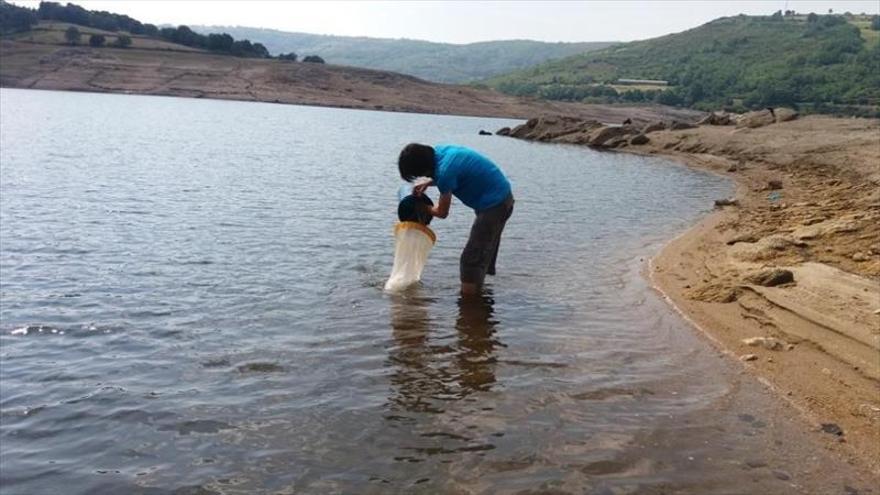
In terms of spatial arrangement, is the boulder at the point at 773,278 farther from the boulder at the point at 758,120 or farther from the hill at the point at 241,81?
the hill at the point at 241,81

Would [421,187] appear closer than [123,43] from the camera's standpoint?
Yes

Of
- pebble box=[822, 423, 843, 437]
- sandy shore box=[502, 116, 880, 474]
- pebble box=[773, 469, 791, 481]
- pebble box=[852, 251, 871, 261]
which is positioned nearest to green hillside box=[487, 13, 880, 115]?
sandy shore box=[502, 116, 880, 474]

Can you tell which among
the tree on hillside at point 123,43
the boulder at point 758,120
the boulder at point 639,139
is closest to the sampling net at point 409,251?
the boulder at point 758,120

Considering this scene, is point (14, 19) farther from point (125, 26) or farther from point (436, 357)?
point (436, 357)

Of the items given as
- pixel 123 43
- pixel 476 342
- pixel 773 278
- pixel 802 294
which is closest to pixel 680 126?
pixel 773 278

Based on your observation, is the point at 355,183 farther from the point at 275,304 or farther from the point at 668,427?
the point at 668,427

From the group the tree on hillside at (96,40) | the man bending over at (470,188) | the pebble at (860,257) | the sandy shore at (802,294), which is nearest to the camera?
the sandy shore at (802,294)

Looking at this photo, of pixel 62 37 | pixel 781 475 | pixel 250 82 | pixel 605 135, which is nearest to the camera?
pixel 781 475

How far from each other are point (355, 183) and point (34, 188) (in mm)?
9313

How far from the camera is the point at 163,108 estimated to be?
67.5 m

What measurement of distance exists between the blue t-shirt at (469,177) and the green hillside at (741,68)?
75.2m

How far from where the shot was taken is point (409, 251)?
394 inches

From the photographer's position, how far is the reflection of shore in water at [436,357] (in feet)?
20.6

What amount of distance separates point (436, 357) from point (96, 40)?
4189 inches
